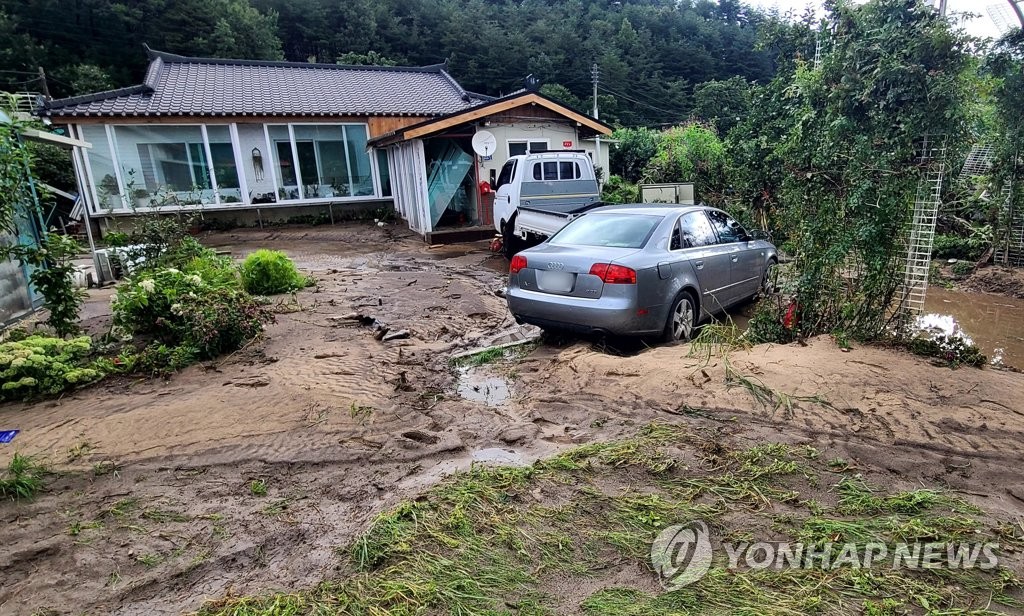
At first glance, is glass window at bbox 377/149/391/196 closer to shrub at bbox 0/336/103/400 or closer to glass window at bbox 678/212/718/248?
glass window at bbox 678/212/718/248

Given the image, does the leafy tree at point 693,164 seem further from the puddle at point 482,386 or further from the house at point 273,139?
the puddle at point 482,386

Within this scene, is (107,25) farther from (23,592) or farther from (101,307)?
(23,592)

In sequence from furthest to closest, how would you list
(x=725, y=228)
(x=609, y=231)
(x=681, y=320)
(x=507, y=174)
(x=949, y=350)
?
1. (x=507, y=174)
2. (x=725, y=228)
3. (x=609, y=231)
4. (x=681, y=320)
5. (x=949, y=350)

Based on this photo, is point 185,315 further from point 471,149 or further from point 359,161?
point 359,161

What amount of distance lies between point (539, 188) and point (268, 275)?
235 inches

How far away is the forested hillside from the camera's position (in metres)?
29.1

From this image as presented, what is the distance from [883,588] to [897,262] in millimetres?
3709

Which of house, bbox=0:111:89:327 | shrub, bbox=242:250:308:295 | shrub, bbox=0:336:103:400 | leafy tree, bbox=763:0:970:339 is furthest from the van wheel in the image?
shrub, bbox=0:336:103:400

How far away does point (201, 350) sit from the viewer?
563cm

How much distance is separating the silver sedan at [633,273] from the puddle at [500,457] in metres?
1.98

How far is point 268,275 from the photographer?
8.55 m

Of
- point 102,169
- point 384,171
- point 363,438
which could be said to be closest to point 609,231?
point 363,438

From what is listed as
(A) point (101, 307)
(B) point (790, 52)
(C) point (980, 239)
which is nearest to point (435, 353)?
(A) point (101, 307)

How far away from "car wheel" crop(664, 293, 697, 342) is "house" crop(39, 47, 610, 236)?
9758 millimetres
